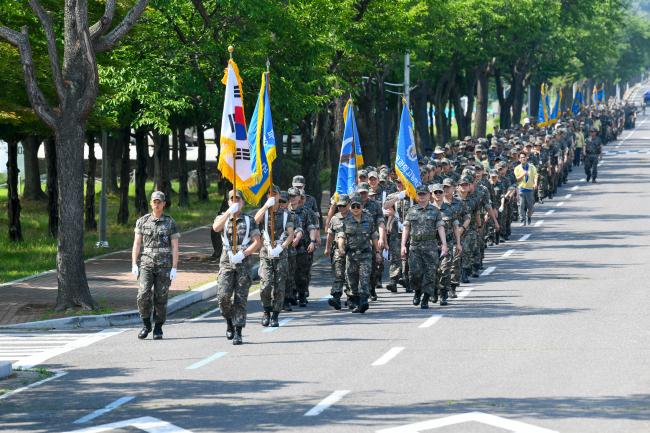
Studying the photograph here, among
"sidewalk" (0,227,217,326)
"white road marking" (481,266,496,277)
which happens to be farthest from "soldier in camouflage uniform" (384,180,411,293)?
"sidewalk" (0,227,217,326)

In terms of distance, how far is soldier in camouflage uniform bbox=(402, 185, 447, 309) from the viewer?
21641mm

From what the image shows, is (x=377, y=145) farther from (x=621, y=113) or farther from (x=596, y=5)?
(x=621, y=113)

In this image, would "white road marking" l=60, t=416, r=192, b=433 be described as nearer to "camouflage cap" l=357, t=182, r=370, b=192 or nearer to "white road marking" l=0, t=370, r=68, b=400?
"white road marking" l=0, t=370, r=68, b=400

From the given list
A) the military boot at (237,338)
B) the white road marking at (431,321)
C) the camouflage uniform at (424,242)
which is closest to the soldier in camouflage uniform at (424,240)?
the camouflage uniform at (424,242)

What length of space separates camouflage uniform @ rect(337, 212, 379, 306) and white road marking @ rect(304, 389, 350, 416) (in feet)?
22.0

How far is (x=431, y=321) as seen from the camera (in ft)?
67.1

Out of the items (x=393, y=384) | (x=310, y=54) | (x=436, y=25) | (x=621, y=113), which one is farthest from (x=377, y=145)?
(x=621, y=113)

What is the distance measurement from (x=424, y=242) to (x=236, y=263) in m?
4.04

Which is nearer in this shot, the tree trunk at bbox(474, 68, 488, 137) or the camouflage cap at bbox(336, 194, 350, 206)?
the camouflage cap at bbox(336, 194, 350, 206)

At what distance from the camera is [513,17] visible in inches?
2628

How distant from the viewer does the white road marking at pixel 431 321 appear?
20.0m

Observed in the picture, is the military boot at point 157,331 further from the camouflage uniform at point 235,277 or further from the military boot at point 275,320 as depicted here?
the military boot at point 275,320

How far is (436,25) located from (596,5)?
2792 centimetres

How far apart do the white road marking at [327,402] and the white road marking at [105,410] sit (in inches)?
73.5
